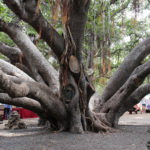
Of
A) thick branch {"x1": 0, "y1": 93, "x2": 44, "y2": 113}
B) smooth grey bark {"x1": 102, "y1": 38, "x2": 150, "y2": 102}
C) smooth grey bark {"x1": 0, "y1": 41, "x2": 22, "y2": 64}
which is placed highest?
smooth grey bark {"x1": 0, "y1": 41, "x2": 22, "y2": 64}

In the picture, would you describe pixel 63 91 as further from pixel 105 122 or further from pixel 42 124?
pixel 42 124

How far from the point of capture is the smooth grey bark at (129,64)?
243 inches

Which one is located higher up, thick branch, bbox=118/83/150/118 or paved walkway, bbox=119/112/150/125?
thick branch, bbox=118/83/150/118

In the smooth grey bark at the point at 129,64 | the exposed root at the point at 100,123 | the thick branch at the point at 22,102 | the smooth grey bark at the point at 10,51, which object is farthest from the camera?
the smooth grey bark at the point at 10,51

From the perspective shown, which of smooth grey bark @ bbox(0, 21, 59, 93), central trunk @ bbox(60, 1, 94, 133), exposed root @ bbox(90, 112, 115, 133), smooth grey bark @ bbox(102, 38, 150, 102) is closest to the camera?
central trunk @ bbox(60, 1, 94, 133)

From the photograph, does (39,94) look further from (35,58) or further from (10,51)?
(10,51)

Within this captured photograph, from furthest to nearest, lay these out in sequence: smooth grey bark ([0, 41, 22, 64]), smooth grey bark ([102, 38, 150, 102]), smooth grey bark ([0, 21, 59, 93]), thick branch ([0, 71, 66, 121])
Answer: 1. smooth grey bark ([0, 41, 22, 64])
2. smooth grey bark ([102, 38, 150, 102])
3. smooth grey bark ([0, 21, 59, 93])
4. thick branch ([0, 71, 66, 121])

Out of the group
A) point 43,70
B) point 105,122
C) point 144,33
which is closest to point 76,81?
point 43,70

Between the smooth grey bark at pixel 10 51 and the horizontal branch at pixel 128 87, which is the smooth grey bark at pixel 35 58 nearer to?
the smooth grey bark at pixel 10 51

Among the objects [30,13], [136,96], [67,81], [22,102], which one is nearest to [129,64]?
[136,96]

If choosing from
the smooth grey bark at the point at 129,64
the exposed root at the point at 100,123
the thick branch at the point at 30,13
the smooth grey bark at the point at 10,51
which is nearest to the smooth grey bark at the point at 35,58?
the smooth grey bark at the point at 10,51

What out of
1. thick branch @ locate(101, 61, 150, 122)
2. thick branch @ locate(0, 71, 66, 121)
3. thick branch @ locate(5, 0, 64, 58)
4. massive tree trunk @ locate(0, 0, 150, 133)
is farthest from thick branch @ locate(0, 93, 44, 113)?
thick branch @ locate(101, 61, 150, 122)

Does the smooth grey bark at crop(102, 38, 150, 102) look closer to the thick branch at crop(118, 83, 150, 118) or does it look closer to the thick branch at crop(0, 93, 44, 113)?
the thick branch at crop(118, 83, 150, 118)

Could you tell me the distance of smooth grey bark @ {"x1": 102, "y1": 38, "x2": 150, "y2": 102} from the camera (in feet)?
20.3
